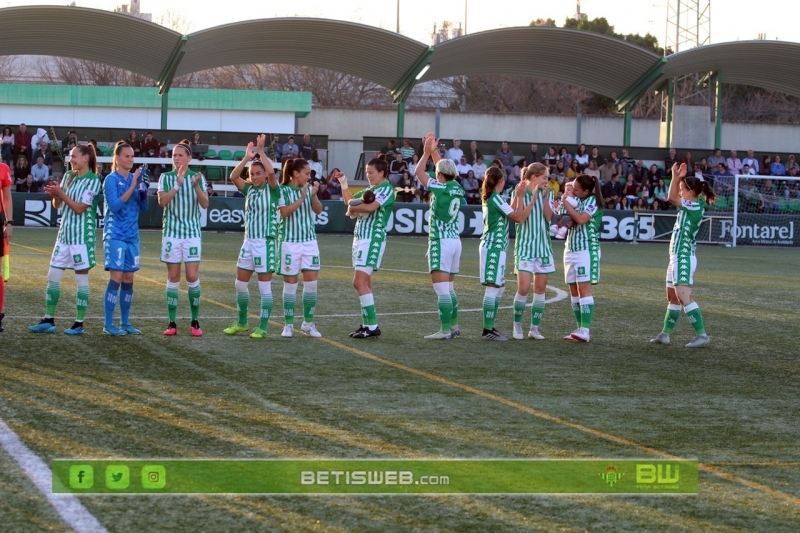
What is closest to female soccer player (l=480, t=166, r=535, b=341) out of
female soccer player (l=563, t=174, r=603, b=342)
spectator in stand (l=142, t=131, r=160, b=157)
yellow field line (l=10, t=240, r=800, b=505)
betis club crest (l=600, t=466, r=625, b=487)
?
female soccer player (l=563, t=174, r=603, b=342)

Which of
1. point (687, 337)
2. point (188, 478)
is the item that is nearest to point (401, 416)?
point (188, 478)

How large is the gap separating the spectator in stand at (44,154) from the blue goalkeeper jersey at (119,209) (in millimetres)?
21476

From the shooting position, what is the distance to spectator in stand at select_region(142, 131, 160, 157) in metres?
31.7

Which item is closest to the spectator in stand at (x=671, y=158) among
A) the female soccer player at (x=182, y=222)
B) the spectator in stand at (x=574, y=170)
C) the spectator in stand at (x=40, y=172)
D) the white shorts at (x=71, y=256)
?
the spectator in stand at (x=574, y=170)

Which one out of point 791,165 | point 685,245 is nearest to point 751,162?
point 791,165

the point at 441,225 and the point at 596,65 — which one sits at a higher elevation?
the point at 596,65

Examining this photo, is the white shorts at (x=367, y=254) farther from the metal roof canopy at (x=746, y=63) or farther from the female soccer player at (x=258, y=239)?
the metal roof canopy at (x=746, y=63)

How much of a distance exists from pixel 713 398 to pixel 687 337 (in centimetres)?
372

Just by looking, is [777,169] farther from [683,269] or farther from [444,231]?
[444,231]

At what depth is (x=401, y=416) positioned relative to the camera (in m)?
7.25

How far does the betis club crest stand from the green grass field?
269mm

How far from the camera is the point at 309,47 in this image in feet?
116

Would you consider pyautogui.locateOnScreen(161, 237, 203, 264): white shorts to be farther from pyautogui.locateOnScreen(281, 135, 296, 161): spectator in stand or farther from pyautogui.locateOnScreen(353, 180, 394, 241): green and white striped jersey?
pyautogui.locateOnScreen(281, 135, 296, 161): spectator in stand

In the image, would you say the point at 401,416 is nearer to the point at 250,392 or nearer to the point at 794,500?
the point at 250,392
